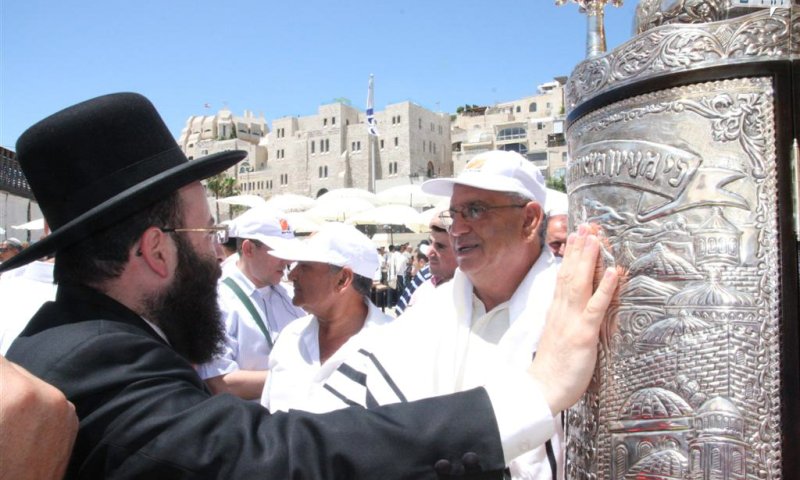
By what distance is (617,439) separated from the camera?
131 centimetres

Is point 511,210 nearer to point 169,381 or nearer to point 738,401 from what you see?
point 738,401

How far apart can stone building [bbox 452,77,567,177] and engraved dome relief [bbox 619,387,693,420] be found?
6107cm

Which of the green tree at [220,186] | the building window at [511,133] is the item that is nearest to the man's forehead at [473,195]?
the green tree at [220,186]

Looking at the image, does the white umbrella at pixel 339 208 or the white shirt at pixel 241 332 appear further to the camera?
the white umbrella at pixel 339 208

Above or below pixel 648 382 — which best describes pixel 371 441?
below

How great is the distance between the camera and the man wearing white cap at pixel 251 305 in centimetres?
371

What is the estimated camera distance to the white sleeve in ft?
4.36

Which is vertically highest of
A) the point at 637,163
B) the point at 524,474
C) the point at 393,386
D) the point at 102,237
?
the point at 637,163

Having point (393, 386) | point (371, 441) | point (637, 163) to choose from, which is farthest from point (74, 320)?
point (637, 163)

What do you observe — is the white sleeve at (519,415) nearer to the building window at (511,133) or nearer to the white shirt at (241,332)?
the white shirt at (241,332)

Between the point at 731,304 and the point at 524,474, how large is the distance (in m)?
0.82

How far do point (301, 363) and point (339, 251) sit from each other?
703 millimetres

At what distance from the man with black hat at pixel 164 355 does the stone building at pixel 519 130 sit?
2401 inches

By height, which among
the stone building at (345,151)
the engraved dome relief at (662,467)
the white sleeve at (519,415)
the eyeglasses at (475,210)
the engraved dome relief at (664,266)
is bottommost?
the engraved dome relief at (662,467)
